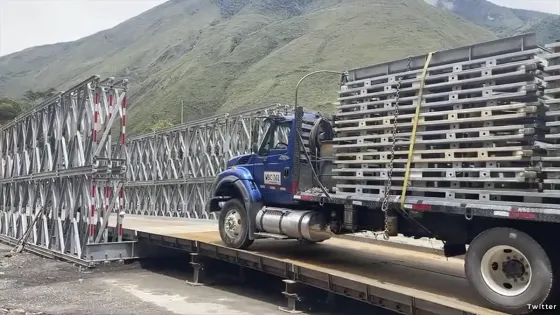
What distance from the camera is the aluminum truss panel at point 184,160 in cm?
2152

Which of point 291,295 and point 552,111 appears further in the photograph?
point 291,295

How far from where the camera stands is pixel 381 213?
8.64 m

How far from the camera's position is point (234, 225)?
1099 cm

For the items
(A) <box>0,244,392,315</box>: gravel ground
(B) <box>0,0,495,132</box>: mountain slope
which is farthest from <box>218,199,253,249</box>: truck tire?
(B) <box>0,0,495,132</box>: mountain slope

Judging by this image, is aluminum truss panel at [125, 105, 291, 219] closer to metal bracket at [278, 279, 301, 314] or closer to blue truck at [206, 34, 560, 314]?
blue truck at [206, 34, 560, 314]

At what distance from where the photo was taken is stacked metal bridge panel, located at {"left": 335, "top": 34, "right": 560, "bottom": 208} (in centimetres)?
643

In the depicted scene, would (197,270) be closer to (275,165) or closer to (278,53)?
(275,165)

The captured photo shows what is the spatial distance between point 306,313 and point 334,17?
9996 centimetres

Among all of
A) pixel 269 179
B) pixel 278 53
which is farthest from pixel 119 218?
pixel 278 53

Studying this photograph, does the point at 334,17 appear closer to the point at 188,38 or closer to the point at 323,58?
the point at 323,58

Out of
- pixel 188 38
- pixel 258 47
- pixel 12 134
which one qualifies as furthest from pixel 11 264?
pixel 188 38

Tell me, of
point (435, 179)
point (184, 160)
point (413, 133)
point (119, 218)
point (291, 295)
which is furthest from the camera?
point (184, 160)

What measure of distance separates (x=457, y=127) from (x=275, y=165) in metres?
4.24

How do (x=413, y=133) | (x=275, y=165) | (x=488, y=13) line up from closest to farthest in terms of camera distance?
(x=413, y=133) < (x=275, y=165) < (x=488, y=13)
